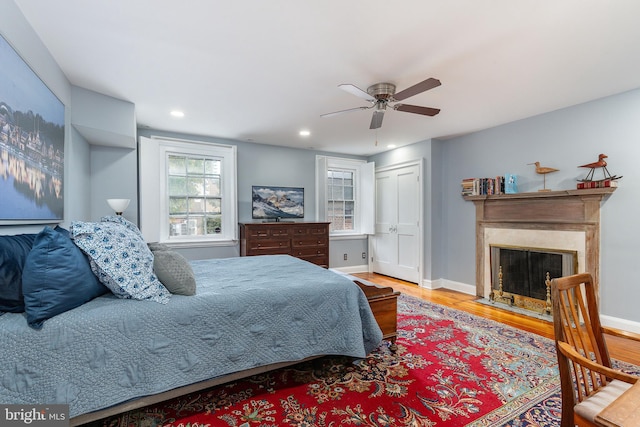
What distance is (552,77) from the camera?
2629mm

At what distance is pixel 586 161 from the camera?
3.28m

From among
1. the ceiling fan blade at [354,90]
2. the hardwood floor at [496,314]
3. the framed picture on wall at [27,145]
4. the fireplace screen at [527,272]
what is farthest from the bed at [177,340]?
the fireplace screen at [527,272]

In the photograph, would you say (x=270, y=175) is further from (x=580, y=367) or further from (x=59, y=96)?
(x=580, y=367)

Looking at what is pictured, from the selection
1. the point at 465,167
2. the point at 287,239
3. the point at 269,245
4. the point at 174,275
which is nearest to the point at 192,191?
the point at 269,245

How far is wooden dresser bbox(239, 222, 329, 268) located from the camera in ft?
14.9

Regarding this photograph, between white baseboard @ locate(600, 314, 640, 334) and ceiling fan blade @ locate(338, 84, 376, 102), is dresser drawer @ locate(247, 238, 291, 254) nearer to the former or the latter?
ceiling fan blade @ locate(338, 84, 376, 102)

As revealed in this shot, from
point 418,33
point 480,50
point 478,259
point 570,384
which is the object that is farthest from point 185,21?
point 478,259

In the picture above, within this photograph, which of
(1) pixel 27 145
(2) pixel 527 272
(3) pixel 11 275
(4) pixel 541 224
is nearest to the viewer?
(3) pixel 11 275

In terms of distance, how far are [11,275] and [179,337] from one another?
844 millimetres

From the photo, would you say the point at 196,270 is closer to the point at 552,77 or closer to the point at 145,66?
the point at 145,66

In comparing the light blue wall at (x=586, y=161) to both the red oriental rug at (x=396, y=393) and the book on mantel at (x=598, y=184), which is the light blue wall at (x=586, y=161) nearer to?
the book on mantel at (x=598, y=184)

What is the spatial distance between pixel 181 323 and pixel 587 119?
4429 millimetres

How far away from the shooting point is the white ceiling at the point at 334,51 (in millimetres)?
1780

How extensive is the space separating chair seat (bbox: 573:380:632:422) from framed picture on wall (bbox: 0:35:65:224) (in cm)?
286
